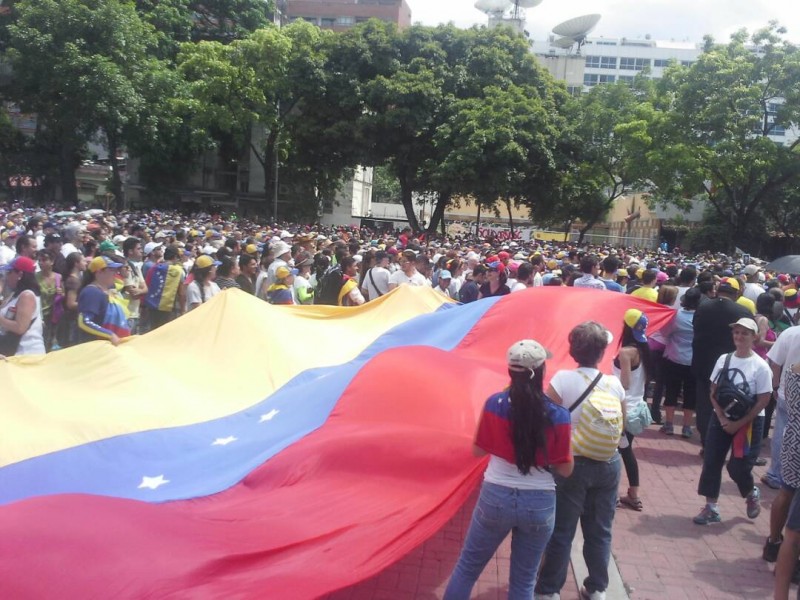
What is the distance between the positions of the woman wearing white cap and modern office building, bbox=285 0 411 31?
197ft

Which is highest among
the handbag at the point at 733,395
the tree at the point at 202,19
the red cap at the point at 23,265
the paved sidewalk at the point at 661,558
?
the tree at the point at 202,19

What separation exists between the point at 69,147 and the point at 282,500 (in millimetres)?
37397

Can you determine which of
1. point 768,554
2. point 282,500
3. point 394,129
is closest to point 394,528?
point 282,500

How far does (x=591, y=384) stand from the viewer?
414 centimetres

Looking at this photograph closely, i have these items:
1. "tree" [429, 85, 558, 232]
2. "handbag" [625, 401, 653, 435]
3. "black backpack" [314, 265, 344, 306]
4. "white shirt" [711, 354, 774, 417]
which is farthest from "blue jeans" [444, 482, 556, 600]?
"tree" [429, 85, 558, 232]

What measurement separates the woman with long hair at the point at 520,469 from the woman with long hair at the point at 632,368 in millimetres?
2005

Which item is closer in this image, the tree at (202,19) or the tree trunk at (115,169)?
the tree trunk at (115,169)

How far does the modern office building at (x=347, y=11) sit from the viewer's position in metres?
61.2

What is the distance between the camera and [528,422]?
12.0ft

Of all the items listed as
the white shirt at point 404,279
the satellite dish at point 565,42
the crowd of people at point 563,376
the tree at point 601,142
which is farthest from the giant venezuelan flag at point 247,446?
the satellite dish at point 565,42

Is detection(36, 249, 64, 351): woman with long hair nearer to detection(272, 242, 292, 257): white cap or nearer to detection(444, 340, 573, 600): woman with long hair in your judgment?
detection(272, 242, 292, 257): white cap

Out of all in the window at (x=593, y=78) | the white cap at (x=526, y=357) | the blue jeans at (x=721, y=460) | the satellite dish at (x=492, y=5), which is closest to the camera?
the white cap at (x=526, y=357)

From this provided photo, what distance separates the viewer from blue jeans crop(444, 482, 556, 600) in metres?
3.76

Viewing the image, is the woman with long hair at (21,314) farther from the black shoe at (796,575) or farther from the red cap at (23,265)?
the black shoe at (796,575)
